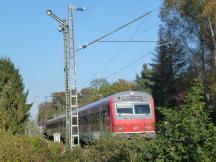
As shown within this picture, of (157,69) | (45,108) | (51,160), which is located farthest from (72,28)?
(45,108)

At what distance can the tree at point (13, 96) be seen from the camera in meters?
32.8

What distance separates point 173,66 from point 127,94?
3822 cm

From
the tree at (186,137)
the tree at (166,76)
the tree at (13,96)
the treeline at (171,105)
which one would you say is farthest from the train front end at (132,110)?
the tree at (166,76)

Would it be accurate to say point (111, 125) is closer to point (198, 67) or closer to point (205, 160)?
point (198, 67)

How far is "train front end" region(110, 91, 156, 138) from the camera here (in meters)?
30.2

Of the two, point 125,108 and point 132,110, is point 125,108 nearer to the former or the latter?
point 125,108

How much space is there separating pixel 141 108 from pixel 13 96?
27.4 ft

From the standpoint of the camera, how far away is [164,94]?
69312 millimetres

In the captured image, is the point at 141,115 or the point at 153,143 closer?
the point at 153,143

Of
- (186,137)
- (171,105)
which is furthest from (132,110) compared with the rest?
(186,137)

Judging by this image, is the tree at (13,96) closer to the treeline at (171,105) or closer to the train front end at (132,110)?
the treeline at (171,105)

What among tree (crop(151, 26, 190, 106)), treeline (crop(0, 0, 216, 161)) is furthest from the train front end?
tree (crop(151, 26, 190, 106))

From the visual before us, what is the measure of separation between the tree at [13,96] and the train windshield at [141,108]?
7.36 m

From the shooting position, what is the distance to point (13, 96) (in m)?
34.2
